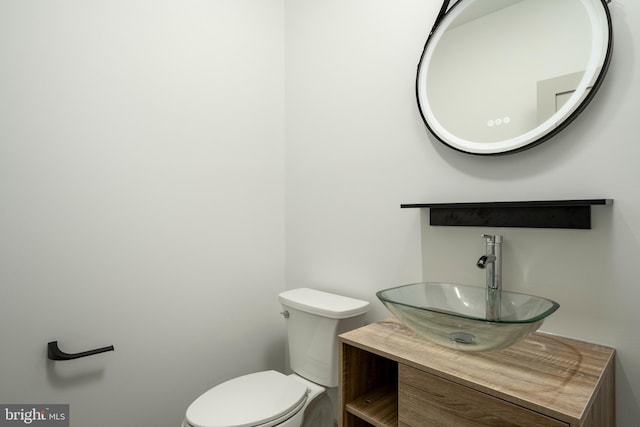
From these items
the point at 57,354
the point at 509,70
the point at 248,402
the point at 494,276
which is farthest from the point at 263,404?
the point at 509,70

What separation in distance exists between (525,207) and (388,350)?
1.93 ft

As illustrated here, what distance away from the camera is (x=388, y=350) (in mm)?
881

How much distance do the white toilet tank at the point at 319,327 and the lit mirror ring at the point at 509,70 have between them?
0.77 metres

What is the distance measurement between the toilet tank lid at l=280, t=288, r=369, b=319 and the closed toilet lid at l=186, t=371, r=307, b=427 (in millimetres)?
305

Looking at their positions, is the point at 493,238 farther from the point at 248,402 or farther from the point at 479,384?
the point at 248,402

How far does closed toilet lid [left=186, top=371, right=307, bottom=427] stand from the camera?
105 cm

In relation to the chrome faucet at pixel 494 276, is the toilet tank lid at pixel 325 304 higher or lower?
lower

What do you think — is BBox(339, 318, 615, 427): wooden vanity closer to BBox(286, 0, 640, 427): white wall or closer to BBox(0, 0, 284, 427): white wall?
BBox(286, 0, 640, 427): white wall

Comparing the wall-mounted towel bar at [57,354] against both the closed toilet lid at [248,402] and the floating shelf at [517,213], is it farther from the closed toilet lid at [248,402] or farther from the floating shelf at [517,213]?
the floating shelf at [517,213]

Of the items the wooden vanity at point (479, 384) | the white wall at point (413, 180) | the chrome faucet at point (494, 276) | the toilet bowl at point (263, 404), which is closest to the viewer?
the wooden vanity at point (479, 384)

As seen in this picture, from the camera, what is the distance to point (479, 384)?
69 cm
